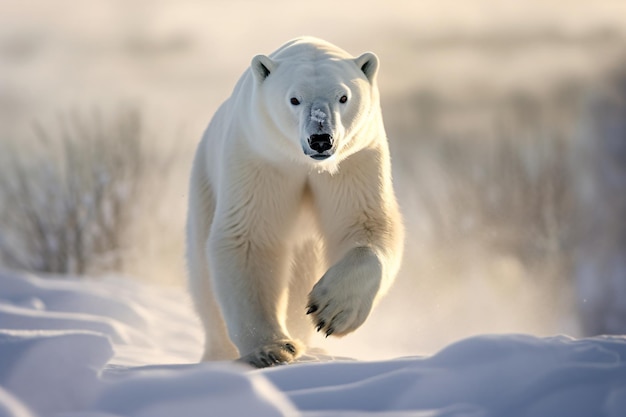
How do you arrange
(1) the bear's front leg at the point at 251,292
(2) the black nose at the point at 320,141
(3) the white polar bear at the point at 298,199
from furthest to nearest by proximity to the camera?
(1) the bear's front leg at the point at 251,292, (3) the white polar bear at the point at 298,199, (2) the black nose at the point at 320,141

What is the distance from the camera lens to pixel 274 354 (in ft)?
14.0

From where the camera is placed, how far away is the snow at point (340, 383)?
3.00m

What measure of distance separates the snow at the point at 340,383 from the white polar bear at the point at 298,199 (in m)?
0.87

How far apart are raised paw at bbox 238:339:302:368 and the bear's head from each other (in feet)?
2.94

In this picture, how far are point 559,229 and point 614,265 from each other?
1.93 m

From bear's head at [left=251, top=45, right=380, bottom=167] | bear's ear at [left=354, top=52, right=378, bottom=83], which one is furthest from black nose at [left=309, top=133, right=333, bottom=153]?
bear's ear at [left=354, top=52, right=378, bottom=83]

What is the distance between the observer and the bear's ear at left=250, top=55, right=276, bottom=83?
452cm

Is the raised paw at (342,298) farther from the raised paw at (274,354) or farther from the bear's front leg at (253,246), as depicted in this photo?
the bear's front leg at (253,246)

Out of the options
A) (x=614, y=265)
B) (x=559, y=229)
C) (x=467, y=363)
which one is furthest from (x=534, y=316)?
(x=467, y=363)

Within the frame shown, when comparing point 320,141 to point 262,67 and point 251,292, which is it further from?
point 251,292

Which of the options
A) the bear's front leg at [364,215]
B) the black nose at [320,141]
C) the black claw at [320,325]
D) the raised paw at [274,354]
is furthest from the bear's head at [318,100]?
the raised paw at [274,354]

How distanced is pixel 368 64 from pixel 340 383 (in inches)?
78.9

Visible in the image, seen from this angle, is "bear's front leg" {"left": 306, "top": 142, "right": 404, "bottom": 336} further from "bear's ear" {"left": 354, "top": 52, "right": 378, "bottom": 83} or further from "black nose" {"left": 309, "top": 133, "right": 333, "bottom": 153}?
"black nose" {"left": 309, "top": 133, "right": 333, "bottom": 153}

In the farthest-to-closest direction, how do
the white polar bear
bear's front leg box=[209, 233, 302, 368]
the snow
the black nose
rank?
1. bear's front leg box=[209, 233, 302, 368]
2. the white polar bear
3. the black nose
4. the snow
